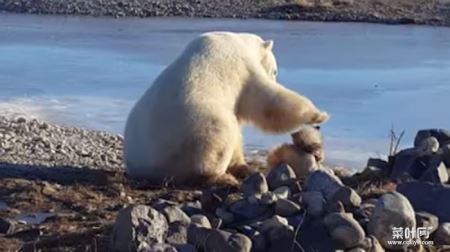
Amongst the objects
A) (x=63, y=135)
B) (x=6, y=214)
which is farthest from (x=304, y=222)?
(x=63, y=135)

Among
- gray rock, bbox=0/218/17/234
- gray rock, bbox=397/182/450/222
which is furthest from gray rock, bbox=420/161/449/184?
gray rock, bbox=0/218/17/234

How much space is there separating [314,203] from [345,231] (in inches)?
18.8

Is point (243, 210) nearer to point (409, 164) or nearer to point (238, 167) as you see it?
point (409, 164)

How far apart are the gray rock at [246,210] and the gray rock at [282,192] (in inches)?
6.1

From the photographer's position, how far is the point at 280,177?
776 centimetres

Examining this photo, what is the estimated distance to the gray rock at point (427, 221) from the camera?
6.48 metres

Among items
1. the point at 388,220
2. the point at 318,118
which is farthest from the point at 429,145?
the point at 388,220

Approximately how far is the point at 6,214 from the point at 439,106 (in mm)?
7477

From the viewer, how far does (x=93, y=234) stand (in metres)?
6.68

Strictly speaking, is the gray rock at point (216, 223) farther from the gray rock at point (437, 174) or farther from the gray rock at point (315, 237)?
the gray rock at point (437, 174)

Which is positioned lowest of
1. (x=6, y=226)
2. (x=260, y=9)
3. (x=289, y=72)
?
(x=260, y=9)

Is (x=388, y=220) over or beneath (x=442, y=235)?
over

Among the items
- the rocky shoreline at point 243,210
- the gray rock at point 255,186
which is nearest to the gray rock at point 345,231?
the rocky shoreline at point 243,210

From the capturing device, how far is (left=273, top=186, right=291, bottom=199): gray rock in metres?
6.93
